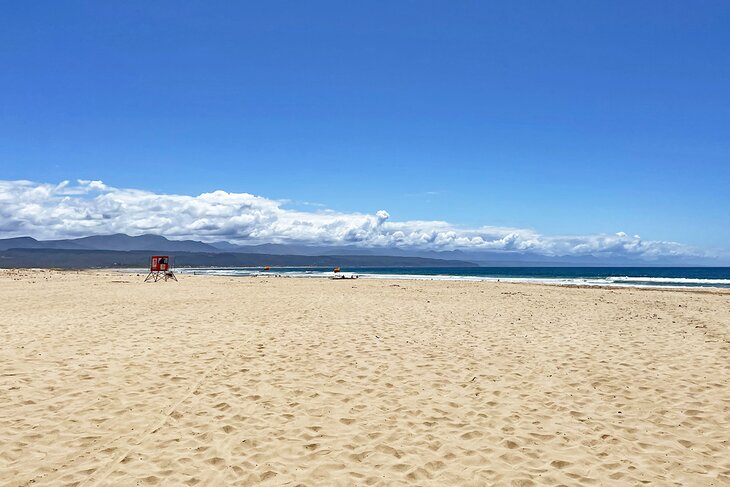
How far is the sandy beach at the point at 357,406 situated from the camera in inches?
211

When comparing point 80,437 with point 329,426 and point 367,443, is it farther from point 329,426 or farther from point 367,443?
point 367,443

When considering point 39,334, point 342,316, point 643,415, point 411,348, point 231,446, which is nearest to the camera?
point 231,446

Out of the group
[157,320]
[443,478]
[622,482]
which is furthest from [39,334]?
[622,482]

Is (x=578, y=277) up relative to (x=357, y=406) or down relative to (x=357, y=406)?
up

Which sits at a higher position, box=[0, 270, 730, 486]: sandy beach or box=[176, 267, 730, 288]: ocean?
box=[176, 267, 730, 288]: ocean

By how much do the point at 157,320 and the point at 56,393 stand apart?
840 cm

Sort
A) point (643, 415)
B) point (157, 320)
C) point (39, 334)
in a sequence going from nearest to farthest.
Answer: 1. point (643, 415)
2. point (39, 334)
3. point (157, 320)

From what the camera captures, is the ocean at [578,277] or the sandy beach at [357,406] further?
the ocean at [578,277]

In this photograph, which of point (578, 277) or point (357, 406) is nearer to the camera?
point (357, 406)

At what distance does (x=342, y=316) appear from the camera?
698 inches

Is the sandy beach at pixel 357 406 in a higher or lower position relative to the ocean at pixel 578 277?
lower

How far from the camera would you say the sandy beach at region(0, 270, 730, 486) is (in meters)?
5.36

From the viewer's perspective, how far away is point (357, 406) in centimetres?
746

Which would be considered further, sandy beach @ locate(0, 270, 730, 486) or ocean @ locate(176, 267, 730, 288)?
ocean @ locate(176, 267, 730, 288)
